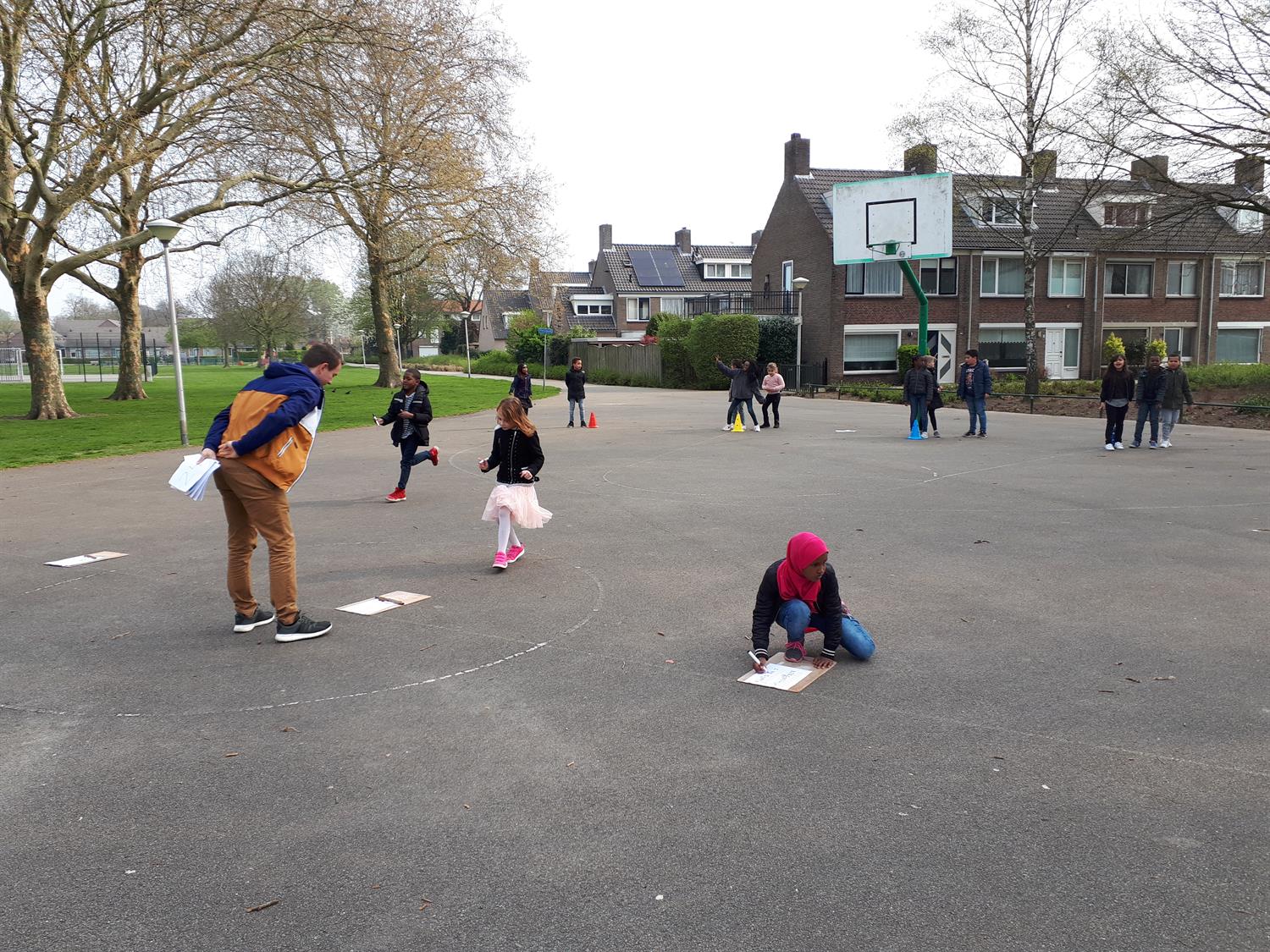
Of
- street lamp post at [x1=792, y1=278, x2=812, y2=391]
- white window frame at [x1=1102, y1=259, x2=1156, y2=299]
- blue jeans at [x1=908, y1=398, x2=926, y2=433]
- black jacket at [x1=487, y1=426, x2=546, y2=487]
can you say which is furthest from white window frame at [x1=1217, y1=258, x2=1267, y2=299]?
black jacket at [x1=487, y1=426, x2=546, y2=487]

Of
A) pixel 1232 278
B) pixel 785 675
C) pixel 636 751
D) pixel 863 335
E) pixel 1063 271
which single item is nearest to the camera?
pixel 636 751

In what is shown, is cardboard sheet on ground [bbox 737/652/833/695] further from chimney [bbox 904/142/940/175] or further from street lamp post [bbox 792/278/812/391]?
street lamp post [bbox 792/278/812/391]

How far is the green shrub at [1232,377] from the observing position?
27844 mm

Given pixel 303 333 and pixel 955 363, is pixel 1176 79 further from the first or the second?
pixel 303 333

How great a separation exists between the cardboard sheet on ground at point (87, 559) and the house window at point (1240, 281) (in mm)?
47522

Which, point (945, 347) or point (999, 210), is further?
point (945, 347)

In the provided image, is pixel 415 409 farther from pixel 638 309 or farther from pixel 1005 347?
pixel 638 309

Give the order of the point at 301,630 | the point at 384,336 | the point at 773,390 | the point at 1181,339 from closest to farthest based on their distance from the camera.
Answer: the point at 301,630
the point at 773,390
the point at 384,336
the point at 1181,339

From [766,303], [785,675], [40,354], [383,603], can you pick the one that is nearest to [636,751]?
[785,675]

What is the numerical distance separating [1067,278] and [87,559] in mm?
42173

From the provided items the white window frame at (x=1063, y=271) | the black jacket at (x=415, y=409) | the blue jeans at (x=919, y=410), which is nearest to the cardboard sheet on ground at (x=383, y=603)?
the black jacket at (x=415, y=409)

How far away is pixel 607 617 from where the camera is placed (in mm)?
6523

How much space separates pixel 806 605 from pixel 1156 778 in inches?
A: 77.7

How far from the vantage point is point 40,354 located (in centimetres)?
2347
